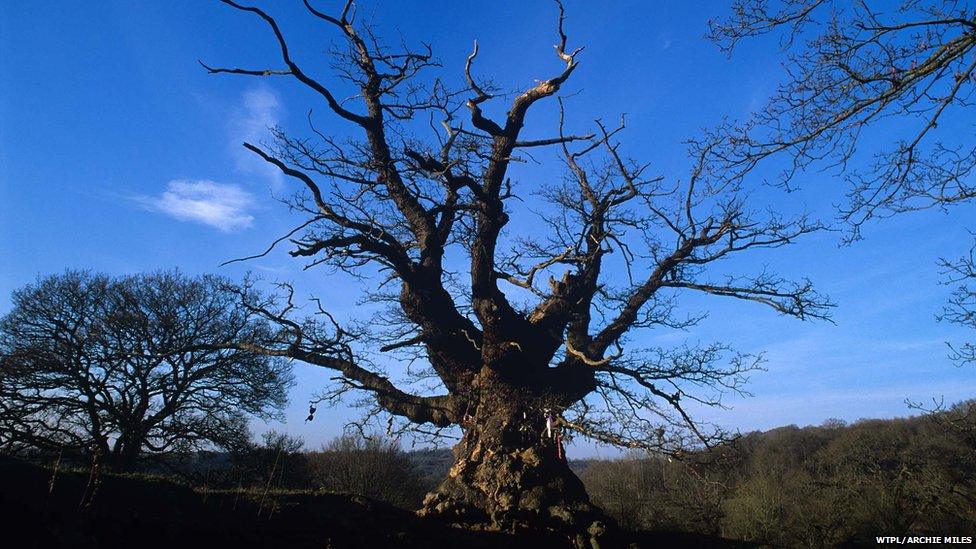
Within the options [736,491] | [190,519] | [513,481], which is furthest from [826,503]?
[190,519]

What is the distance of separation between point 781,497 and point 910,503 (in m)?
2.39

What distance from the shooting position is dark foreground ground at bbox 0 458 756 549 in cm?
419

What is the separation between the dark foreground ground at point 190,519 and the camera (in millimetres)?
4191

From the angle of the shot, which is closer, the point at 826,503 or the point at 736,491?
the point at 826,503

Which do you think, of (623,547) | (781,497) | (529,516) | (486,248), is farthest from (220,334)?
(781,497)

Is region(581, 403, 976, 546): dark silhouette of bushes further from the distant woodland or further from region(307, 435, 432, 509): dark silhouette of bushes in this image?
region(307, 435, 432, 509): dark silhouette of bushes

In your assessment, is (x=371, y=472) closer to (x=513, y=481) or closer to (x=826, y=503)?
(x=513, y=481)

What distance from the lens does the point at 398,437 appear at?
972 cm

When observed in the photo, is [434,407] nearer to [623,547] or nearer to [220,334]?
[623,547]

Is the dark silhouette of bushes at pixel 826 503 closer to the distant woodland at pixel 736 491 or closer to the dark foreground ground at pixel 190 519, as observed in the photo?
the distant woodland at pixel 736 491

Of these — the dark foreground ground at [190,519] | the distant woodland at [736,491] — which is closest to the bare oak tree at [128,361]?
the distant woodland at [736,491]

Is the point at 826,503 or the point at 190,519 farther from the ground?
the point at 826,503

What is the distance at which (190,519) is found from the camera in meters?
5.14

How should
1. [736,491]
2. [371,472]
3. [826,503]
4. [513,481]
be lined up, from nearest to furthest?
[513,481]
[826,503]
[736,491]
[371,472]
